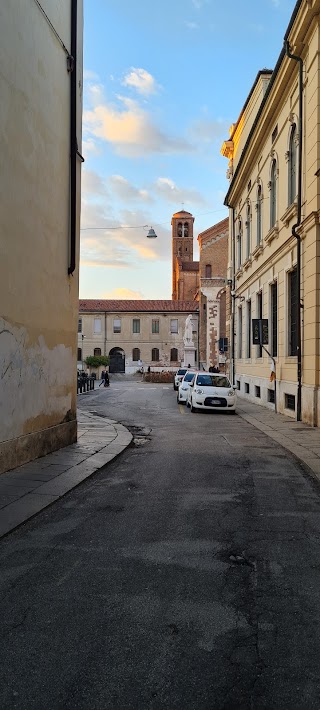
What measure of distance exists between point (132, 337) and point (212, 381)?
5700 centimetres

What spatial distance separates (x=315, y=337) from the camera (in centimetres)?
1387

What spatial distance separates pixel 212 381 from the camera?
20375 mm

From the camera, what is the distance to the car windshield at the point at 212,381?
66.1ft

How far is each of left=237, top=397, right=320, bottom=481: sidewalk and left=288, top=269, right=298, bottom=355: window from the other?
7.47 feet

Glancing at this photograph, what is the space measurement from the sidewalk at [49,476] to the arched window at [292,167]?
10.1 m

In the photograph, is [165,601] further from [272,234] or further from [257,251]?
[257,251]

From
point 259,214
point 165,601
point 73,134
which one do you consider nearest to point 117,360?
point 259,214

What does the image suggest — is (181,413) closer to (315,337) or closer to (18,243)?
(315,337)

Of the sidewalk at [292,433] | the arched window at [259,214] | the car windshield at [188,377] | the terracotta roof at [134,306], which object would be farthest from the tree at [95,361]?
the sidewalk at [292,433]

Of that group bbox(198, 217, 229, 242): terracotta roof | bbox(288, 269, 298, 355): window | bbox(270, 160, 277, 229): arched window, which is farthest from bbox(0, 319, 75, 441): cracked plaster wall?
bbox(198, 217, 229, 242): terracotta roof

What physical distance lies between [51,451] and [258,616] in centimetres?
645

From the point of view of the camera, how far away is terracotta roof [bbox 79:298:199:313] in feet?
251

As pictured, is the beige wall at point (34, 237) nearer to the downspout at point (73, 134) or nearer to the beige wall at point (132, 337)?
the downspout at point (73, 134)

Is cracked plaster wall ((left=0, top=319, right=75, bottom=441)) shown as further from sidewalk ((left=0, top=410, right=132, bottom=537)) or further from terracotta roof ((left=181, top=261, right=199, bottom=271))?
terracotta roof ((left=181, top=261, right=199, bottom=271))
